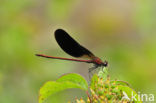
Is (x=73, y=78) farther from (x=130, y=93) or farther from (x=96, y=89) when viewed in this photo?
(x=130, y=93)

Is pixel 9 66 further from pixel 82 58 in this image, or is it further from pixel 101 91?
pixel 101 91

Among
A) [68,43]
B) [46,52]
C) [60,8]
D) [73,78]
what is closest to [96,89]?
[73,78]

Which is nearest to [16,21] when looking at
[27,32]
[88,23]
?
[27,32]

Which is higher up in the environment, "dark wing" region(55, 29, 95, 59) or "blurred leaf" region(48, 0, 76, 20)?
"blurred leaf" region(48, 0, 76, 20)

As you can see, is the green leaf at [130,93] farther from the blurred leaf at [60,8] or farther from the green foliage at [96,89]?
the blurred leaf at [60,8]

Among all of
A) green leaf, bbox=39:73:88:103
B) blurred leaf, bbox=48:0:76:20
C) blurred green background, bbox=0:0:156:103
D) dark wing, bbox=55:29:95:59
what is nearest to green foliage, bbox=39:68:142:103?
green leaf, bbox=39:73:88:103

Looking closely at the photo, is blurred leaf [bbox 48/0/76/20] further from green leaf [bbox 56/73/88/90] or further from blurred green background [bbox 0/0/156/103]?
green leaf [bbox 56/73/88/90]

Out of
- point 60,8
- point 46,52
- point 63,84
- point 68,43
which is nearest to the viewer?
point 63,84
